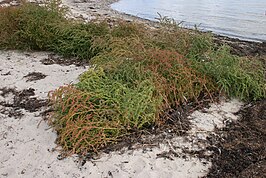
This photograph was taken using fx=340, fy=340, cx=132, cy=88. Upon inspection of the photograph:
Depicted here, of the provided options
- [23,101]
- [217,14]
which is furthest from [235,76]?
[217,14]

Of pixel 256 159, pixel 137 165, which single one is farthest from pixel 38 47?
pixel 256 159

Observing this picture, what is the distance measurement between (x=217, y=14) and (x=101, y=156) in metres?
10.9

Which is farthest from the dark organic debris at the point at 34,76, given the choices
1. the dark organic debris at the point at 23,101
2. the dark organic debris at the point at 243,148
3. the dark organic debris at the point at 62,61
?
the dark organic debris at the point at 243,148

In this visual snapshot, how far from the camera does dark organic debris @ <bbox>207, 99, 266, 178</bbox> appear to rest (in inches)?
123

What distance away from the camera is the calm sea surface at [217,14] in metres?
10.2

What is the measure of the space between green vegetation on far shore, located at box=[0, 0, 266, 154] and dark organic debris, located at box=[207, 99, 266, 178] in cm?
60

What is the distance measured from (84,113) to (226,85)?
2009 millimetres

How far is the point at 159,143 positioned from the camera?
11.4 ft

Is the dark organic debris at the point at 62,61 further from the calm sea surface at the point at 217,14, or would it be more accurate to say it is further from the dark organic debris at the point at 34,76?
the calm sea surface at the point at 217,14

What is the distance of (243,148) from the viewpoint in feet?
11.4

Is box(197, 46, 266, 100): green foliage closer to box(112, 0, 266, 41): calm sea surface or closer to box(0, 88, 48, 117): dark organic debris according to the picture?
box(0, 88, 48, 117): dark organic debris

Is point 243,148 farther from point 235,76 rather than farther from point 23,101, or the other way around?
point 23,101

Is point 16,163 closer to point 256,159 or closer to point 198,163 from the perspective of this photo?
point 198,163

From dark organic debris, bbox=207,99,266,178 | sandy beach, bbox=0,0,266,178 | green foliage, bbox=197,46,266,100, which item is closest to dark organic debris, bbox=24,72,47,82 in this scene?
sandy beach, bbox=0,0,266,178
